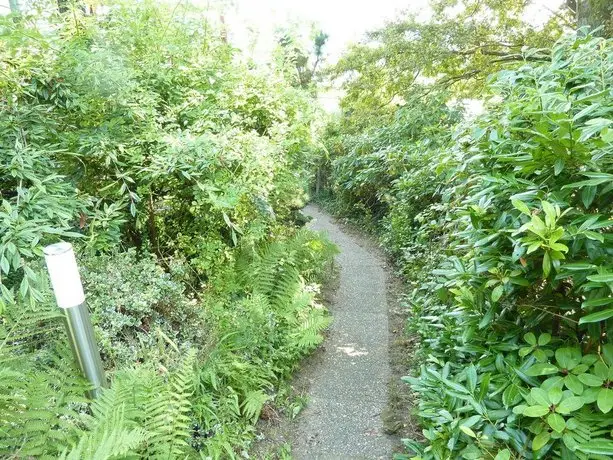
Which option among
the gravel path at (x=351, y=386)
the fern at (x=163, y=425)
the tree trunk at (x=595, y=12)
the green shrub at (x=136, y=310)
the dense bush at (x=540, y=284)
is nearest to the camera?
the dense bush at (x=540, y=284)

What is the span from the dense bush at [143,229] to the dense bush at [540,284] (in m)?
1.38

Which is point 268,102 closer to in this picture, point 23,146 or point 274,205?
point 274,205

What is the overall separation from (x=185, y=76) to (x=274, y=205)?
2225 mm

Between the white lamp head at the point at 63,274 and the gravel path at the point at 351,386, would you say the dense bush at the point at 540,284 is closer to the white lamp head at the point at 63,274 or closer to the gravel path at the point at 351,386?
the gravel path at the point at 351,386

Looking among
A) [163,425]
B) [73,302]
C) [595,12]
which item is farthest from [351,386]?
[595,12]

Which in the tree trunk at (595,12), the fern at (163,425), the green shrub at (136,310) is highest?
the tree trunk at (595,12)

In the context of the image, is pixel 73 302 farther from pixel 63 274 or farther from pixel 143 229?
pixel 143 229

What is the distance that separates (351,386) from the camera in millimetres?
3582

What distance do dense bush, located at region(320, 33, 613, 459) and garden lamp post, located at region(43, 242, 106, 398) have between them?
1542 mm

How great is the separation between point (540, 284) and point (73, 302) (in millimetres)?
1900

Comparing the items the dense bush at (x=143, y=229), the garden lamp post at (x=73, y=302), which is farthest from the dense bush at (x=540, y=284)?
the garden lamp post at (x=73, y=302)

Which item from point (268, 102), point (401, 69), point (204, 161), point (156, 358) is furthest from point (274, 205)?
point (401, 69)

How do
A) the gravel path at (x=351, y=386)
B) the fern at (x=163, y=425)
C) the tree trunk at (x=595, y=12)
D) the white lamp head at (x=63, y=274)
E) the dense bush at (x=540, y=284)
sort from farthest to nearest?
the tree trunk at (x=595, y=12), the gravel path at (x=351, y=386), the fern at (x=163, y=425), the white lamp head at (x=63, y=274), the dense bush at (x=540, y=284)

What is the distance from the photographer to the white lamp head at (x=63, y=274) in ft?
4.71
